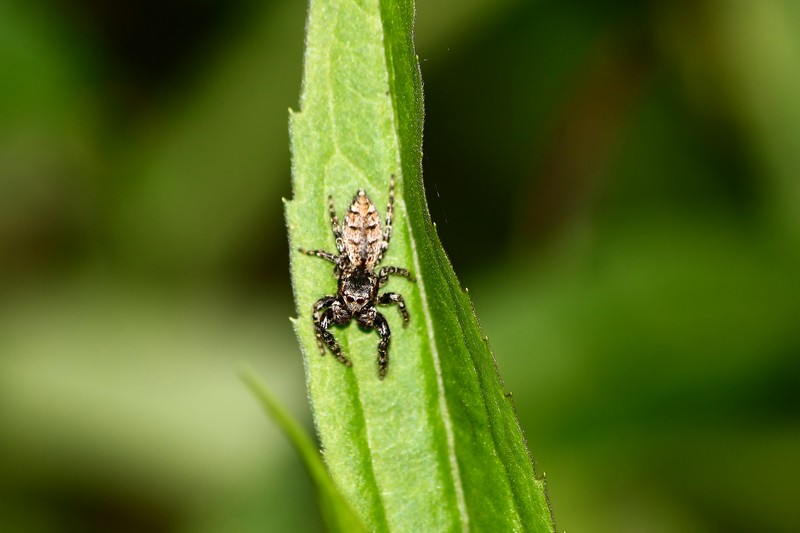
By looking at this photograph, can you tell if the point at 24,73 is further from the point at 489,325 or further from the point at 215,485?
the point at 489,325

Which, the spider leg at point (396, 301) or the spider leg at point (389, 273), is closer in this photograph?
the spider leg at point (389, 273)

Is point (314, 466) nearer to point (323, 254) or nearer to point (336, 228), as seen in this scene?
point (323, 254)

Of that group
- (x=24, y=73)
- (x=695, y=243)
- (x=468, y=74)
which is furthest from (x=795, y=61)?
(x=24, y=73)

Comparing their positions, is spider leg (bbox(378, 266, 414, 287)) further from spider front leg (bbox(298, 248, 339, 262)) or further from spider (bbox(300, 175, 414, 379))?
spider front leg (bbox(298, 248, 339, 262))

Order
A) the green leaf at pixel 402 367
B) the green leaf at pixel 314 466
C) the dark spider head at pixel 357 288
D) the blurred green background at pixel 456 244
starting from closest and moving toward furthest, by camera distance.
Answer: the green leaf at pixel 314 466
the green leaf at pixel 402 367
the dark spider head at pixel 357 288
the blurred green background at pixel 456 244

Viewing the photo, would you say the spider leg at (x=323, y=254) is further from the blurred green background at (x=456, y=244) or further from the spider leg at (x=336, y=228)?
the blurred green background at (x=456, y=244)

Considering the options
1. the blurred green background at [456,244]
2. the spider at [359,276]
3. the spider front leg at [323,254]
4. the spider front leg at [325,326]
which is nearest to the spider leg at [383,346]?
the spider at [359,276]

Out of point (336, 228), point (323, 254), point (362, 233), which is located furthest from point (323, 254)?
point (362, 233)
